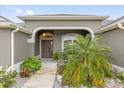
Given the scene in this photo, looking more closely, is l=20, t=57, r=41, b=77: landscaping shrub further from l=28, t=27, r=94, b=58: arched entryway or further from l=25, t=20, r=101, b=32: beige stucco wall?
l=28, t=27, r=94, b=58: arched entryway

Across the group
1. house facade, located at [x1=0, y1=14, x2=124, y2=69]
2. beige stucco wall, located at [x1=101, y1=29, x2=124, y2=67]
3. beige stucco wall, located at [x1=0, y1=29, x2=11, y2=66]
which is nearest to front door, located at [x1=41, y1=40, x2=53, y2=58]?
house facade, located at [x1=0, y1=14, x2=124, y2=69]

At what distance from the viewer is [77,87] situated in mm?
8734

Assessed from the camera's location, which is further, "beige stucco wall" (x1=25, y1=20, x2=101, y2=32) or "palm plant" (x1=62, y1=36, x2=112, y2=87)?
"beige stucco wall" (x1=25, y1=20, x2=101, y2=32)

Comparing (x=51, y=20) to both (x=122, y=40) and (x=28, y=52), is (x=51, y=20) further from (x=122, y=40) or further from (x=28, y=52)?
(x=122, y=40)

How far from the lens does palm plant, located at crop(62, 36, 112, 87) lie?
9.03 metres

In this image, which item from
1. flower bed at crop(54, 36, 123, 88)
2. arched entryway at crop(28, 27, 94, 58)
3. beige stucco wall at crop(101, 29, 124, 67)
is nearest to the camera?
flower bed at crop(54, 36, 123, 88)

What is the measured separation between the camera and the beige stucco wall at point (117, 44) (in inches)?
425

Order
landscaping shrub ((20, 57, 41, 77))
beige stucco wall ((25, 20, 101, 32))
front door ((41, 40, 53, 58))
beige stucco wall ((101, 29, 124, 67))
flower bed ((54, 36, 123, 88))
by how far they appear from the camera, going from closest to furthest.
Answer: flower bed ((54, 36, 123, 88)), beige stucco wall ((101, 29, 124, 67)), landscaping shrub ((20, 57, 41, 77)), beige stucco wall ((25, 20, 101, 32)), front door ((41, 40, 53, 58))

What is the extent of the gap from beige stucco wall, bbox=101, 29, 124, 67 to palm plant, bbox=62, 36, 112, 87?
1.26 m

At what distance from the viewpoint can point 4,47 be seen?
11.4 m

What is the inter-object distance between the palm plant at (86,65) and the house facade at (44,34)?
5.09 ft

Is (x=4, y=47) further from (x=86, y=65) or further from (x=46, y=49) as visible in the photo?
(x=46, y=49)
